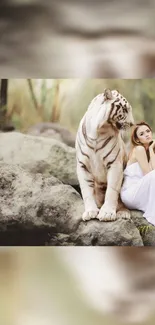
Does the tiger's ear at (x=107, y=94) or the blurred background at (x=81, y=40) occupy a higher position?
the blurred background at (x=81, y=40)

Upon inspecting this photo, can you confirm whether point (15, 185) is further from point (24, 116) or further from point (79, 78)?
point (79, 78)

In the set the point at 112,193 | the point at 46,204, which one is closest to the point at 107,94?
the point at 112,193

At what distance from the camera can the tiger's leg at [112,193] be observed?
2148 mm

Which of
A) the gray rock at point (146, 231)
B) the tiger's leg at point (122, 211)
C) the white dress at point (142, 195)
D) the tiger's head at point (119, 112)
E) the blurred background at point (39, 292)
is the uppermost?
the tiger's head at point (119, 112)

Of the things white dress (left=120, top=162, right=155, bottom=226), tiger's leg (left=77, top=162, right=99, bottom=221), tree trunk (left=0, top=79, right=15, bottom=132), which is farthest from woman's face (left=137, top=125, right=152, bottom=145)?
tree trunk (left=0, top=79, right=15, bottom=132)

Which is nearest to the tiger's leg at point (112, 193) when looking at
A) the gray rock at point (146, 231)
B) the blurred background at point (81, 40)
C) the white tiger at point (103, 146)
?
the white tiger at point (103, 146)

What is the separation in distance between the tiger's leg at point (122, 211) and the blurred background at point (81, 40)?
527 mm

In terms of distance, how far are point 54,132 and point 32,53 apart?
0.34 meters

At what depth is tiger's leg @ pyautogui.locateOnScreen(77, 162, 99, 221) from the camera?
2150mm

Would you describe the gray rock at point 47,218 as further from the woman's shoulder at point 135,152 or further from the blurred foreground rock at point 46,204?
the woman's shoulder at point 135,152

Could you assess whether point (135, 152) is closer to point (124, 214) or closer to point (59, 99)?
point (124, 214)

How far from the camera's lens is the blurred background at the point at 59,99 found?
2195 millimetres

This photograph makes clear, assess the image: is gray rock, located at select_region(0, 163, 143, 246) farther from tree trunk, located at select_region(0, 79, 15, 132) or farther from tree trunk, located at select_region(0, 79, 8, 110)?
tree trunk, located at select_region(0, 79, 8, 110)

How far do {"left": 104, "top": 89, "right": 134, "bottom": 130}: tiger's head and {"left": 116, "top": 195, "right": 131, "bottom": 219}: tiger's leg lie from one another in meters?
0.31
